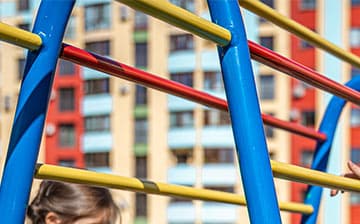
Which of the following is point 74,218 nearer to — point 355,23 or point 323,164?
point 323,164

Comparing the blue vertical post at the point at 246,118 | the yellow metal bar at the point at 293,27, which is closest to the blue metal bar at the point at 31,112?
the blue vertical post at the point at 246,118

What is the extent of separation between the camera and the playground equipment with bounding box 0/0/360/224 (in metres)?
0.62

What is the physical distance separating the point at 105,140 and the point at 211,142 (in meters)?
1.94

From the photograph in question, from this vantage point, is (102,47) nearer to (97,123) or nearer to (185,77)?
(97,123)

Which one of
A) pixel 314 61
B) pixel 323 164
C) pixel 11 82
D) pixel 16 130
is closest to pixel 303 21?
pixel 314 61

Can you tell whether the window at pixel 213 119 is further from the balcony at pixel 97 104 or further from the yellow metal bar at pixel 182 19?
the yellow metal bar at pixel 182 19

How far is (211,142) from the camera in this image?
13562 millimetres

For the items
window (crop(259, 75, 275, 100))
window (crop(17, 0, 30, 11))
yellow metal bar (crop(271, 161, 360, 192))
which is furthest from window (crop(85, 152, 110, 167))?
yellow metal bar (crop(271, 161, 360, 192))

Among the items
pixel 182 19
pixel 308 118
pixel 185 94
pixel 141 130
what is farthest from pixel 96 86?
pixel 182 19

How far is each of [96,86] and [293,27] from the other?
13402 mm

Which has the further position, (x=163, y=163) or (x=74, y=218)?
(x=163, y=163)

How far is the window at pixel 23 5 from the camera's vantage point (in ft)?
49.0

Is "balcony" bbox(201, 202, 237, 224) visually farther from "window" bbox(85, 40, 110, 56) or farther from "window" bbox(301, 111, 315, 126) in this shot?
"window" bbox(85, 40, 110, 56)

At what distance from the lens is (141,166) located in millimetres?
13875
